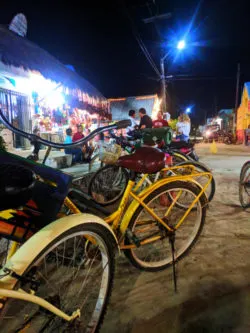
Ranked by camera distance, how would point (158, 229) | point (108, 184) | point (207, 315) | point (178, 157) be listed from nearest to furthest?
point (207, 315)
point (158, 229)
point (108, 184)
point (178, 157)

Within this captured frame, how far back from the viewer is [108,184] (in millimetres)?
4195

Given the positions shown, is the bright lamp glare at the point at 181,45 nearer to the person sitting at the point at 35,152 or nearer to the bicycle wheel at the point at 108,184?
the bicycle wheel at the point at 108,184

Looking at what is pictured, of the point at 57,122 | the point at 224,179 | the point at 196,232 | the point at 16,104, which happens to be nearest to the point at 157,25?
the point at 57,122

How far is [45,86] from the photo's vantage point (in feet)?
26.6

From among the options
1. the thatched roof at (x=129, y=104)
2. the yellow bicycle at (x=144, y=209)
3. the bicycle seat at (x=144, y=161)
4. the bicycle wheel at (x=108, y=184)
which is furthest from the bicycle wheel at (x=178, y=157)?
the thatched roof at (x=129, y=104)

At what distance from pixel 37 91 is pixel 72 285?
7530 mm

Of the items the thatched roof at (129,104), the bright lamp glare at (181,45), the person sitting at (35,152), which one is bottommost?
the person sitting at (35,152)

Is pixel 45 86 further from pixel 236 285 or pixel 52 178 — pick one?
pixel 236 285

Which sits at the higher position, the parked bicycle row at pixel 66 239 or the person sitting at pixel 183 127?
the person sitting at pixel 183 127

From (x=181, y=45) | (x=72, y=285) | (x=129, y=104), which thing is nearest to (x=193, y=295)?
(x=72, y=285)

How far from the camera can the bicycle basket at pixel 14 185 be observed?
113 centimetres

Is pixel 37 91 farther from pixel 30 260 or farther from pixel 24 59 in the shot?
pixel 30 260

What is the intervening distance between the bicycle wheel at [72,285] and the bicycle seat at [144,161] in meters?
0.70

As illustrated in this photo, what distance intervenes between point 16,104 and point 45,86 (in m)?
1.25
